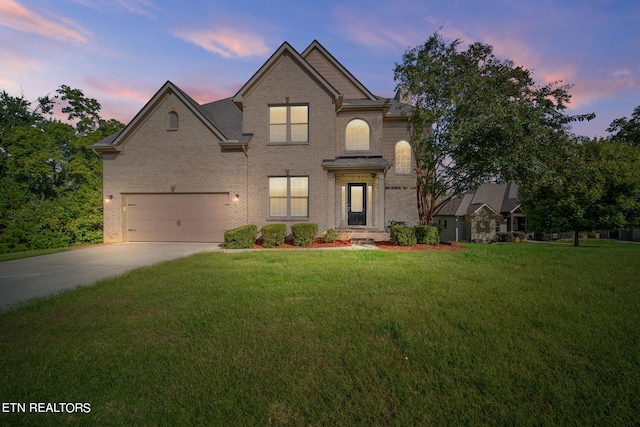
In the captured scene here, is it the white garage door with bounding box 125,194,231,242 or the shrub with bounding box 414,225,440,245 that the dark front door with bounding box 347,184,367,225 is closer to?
the shrub with bounding box 414,225,440,245

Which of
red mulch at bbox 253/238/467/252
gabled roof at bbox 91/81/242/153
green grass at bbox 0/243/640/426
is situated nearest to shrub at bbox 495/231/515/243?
red mulch at bbox 253/238/467/252

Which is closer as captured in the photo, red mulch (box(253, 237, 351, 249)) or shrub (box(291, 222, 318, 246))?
red mulch (box(253, 237, 351, 249))

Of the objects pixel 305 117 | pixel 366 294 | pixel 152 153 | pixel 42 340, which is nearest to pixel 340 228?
pixel 305 117

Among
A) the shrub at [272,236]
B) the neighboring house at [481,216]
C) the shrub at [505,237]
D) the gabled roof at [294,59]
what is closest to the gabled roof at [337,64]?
the gabled roof at [294,59]

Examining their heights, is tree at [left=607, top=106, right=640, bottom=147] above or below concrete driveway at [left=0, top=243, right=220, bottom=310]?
above

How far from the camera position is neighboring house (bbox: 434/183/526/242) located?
91.7ft

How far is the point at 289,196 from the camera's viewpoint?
46.1 feet

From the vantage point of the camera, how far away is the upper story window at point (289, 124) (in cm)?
1409

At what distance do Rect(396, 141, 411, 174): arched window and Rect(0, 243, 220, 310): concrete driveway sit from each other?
1249 centimetres

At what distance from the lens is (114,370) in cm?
288

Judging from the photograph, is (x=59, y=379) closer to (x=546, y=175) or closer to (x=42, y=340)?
(x=42, y=340)

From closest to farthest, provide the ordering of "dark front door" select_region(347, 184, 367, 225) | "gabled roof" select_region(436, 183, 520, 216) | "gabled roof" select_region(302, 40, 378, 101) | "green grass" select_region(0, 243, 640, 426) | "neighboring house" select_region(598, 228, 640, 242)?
1. "green grass" select_region(0, 243, 640, 426)
2. "gabled roof" select_region(302, 40, 378, 101)
3. "dark front door" select_region(347, 184, 367, 225)
4. "neighboring house" select_region(598, 228, 640, 242)
5. "gabled roof" select_region(436, 183, 520, 216)

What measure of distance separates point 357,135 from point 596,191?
574 inches

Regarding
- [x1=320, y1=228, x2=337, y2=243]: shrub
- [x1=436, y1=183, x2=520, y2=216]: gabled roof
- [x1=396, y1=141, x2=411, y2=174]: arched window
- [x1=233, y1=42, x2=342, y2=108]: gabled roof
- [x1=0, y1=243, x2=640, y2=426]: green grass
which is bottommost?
[x1=0, y1=243, x2=640, y2=426]: green grass
